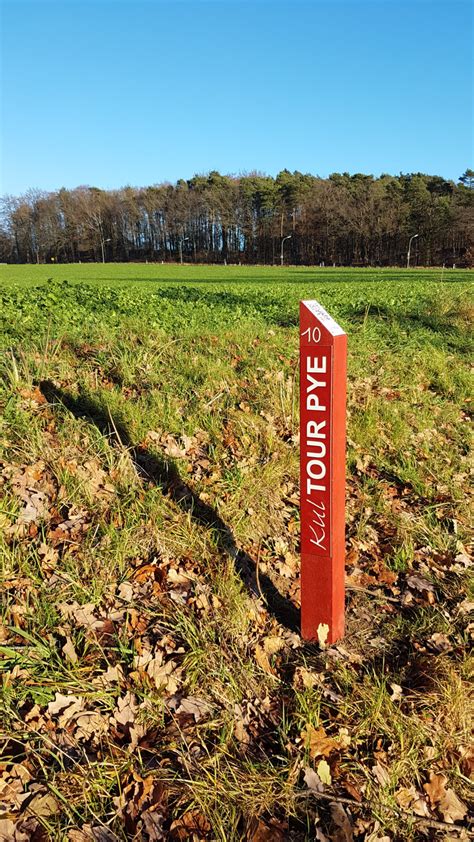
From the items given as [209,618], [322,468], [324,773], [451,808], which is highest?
[322,468]

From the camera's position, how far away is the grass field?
7.53ft

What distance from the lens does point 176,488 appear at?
167 inches

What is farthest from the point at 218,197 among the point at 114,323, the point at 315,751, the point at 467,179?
the point at 315,751

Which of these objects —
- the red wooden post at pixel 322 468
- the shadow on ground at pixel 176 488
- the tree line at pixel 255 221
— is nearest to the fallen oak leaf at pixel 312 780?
the red wooden post at pixel 322 468

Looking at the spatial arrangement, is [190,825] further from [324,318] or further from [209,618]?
[324,318]

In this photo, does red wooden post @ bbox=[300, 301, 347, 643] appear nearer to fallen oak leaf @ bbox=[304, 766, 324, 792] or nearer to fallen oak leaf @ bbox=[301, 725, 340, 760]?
fallen oak leaf @ bbox=[301, 725, 340, 760]

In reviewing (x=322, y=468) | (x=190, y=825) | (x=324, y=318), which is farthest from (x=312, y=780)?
(x=324, y=318)

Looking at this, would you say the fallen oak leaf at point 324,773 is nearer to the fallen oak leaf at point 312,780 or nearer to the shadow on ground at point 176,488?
the fallen oak leaf at point 312,780

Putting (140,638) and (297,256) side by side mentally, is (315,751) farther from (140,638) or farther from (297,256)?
(297,256)

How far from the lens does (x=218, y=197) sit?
96562 millimetres

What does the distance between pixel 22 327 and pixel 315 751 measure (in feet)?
20.0

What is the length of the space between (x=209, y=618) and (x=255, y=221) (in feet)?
327

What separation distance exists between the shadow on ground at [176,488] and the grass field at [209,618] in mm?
20

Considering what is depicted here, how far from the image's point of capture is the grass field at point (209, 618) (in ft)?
7.53
